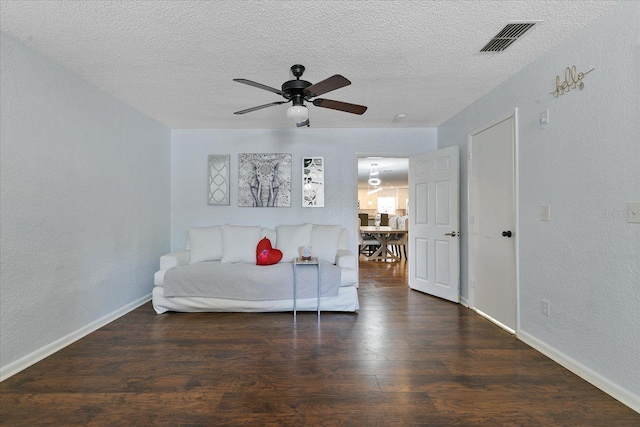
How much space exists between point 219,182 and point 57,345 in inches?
105

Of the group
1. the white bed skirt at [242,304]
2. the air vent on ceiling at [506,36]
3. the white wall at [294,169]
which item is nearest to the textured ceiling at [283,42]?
the air vent on ceiling at [506,36]

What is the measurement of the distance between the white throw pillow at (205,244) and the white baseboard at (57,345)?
90 cm

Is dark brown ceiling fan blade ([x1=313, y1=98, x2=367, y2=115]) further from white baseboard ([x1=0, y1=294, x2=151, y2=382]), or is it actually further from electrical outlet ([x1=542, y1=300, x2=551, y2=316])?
white baseboard ([x1=0, y1=294, x2=151, y2=382])

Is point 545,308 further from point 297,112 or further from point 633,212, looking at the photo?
point 297,112

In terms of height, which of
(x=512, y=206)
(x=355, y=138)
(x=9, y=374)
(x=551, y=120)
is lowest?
(x=9, y=374)

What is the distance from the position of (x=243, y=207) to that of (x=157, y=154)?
4.51 feet

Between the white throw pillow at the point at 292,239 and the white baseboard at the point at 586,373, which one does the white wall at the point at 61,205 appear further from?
the white baseboard at the point at 586,373

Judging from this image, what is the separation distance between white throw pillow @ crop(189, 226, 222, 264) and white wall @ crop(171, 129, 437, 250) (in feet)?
1.61

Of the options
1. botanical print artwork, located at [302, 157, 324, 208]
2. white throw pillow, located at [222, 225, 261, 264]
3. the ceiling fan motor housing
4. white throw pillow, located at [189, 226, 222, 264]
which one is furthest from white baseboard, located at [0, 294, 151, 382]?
the ceiling fan motor housing

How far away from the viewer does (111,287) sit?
3189mm

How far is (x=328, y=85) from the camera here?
7.08 ft

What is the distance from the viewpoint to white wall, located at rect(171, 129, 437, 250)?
4.51m

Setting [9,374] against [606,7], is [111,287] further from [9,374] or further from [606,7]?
[606,7]

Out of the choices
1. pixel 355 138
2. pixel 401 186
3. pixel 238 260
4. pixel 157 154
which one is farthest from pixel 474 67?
pixel 401 186
